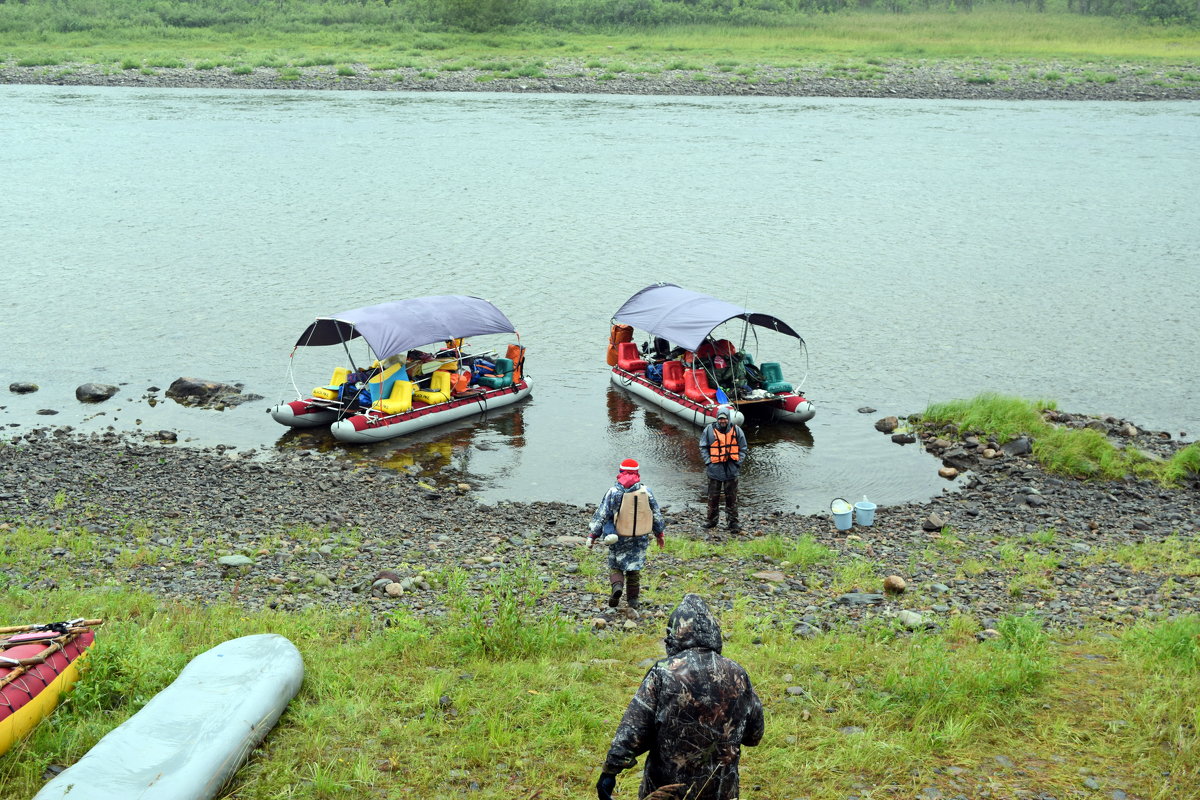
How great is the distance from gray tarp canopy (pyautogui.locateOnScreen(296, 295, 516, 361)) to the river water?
6.36ft

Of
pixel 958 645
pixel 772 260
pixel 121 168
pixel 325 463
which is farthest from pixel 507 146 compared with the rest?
pixel 958 645

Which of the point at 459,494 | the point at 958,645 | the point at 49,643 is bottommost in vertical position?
the point at 459,494

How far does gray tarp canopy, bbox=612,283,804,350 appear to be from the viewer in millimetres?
22609

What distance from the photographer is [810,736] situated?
29.9 feet

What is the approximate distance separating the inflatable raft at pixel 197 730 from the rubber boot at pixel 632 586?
4044 millimetres

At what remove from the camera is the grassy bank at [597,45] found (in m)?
73.2

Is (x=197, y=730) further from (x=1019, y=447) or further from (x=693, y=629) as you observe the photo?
(x=1019, y=447)

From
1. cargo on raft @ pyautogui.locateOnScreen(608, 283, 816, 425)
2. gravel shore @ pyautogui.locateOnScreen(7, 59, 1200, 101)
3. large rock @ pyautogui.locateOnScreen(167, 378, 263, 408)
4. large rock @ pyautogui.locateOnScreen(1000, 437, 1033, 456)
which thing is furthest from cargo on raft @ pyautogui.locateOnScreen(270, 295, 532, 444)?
gravel shore @ pyautogui.locateOnScreen(7, 59, 1200, 101)

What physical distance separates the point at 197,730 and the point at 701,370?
639 inches

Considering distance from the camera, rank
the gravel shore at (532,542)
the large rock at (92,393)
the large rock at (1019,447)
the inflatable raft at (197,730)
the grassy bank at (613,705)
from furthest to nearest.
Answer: the large rock at (92,393) → the large rock at (1019,447) → the gravel shore at (532,542) → the grassy bank at (613,705) → the inflatable raft at (197,730)

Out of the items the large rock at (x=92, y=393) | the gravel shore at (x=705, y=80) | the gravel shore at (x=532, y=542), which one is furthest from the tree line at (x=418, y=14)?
the gravel shore at (x=532, y=542)

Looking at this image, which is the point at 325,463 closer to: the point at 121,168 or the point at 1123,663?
the point at 1123,663

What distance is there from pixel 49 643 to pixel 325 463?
1103 cm

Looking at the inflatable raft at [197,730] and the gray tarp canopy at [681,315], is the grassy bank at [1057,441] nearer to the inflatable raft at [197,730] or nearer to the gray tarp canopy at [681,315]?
the gray tarp canopy at [681,315]
